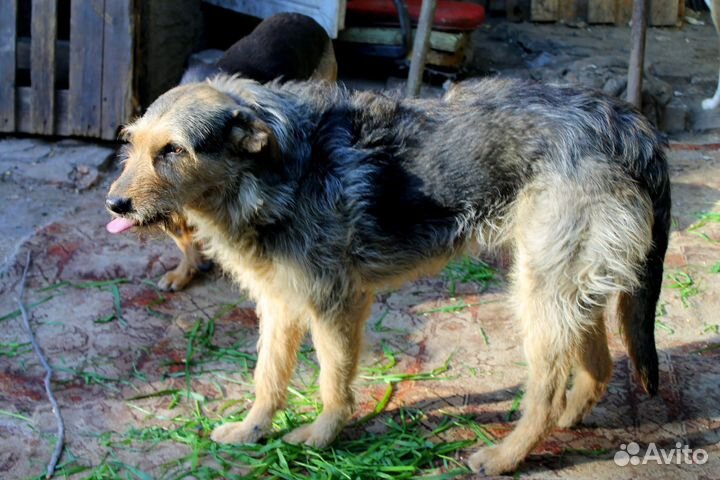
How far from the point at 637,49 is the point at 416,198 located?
15.5ft

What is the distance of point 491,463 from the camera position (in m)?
4.13

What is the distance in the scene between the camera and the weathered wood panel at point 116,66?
24.6 feet

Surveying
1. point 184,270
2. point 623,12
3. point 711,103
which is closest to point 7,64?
point 184,270

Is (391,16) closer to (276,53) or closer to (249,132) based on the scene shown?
(276,53)

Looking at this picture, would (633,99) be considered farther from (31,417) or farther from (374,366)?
(31,417)

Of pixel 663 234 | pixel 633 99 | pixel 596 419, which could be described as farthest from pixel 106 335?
pixel 633 99

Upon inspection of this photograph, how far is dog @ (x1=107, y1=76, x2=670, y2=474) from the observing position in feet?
12.5

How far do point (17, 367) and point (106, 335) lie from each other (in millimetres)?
559

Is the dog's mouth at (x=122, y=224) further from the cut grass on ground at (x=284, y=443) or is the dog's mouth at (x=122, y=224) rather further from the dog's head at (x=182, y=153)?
the cut grass on ground at (x=284, y=443)

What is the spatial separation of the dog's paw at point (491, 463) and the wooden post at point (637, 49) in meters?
4.72

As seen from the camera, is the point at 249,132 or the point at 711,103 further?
the point at 711,103

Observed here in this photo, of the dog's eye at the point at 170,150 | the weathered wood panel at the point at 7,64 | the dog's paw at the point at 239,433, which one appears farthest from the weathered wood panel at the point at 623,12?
the dog's eye at the point at 170,150

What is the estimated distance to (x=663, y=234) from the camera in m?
4.14

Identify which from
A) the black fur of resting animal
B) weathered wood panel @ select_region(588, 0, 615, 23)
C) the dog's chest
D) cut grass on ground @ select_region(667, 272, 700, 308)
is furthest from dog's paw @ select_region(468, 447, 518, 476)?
weathered wood panel @ select_region(588, 0, 615, 23)
